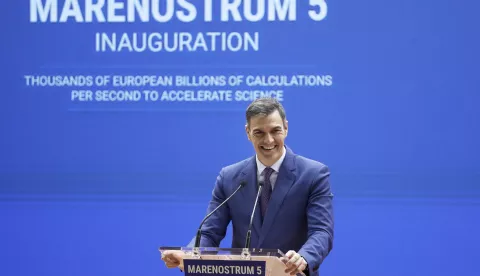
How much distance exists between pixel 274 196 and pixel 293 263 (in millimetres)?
468

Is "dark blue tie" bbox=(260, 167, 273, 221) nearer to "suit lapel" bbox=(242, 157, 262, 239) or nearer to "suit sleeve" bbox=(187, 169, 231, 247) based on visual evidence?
"suit lapel" bbox=(242, 157, 262, 239)

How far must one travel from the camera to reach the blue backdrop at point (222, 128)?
493 cm

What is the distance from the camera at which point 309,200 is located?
3162mm

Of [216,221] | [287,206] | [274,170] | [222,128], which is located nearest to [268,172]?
[274,170]

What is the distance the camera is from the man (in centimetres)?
306

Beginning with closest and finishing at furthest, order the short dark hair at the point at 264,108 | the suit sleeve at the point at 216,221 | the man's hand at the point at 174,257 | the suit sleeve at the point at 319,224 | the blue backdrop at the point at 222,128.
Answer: the man's hand at the point at 174,257
the suit sleeve at the point at 319,224
the short dark hair at the point at 264,108
the suit sleeve at the point at 216,221
the blue backdrop at the point at 222,128

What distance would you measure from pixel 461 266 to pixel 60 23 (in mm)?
2906

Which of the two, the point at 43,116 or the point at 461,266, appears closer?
the point at 461,266

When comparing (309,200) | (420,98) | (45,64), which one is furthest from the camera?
(45,64)

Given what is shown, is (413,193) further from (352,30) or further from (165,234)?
(165,234)

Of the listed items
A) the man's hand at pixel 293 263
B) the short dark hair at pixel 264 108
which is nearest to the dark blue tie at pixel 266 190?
the short dark hair at pixel 264 108

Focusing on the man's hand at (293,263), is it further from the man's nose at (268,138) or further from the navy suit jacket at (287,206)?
the man's nose at (268,138)

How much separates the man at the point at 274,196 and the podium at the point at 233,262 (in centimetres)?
27

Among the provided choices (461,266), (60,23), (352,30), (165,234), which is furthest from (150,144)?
(461,266)
